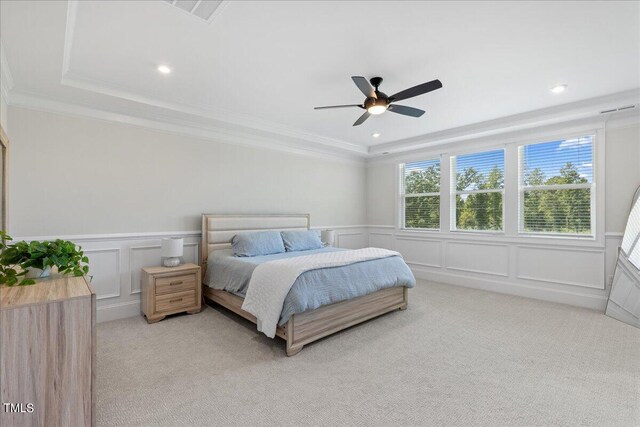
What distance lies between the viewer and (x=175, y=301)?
11.9 feet

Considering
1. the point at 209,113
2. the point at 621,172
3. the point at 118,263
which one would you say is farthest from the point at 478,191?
the point at 118,263

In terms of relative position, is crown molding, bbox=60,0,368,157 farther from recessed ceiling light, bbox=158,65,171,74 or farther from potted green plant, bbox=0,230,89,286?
potted green plant, bbox=0,230,89,286

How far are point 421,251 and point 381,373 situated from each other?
12.5 feet

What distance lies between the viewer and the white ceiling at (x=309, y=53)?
2.06 m

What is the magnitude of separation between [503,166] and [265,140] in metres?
3.93

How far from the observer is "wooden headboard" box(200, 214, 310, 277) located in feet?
13.9

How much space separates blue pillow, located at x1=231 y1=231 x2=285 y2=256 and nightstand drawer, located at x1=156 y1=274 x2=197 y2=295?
64cm

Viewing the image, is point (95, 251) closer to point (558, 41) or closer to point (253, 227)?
point (253, 227)

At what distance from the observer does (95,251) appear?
350 cm

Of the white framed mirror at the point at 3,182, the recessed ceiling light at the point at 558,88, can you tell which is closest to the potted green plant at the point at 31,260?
the white framed mirror at the point at 3,182

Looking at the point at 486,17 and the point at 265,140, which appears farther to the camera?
the point at 265,140

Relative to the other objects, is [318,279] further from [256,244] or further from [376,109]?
[376,109]

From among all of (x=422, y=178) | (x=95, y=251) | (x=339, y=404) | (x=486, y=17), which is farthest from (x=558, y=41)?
Result: (x=95, y=251)

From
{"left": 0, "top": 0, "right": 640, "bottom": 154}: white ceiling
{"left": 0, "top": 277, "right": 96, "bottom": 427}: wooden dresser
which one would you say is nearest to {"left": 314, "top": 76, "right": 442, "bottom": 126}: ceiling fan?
{"left": 0, "top": 0, "right": 640, "bottom": 154}: white ceiling
